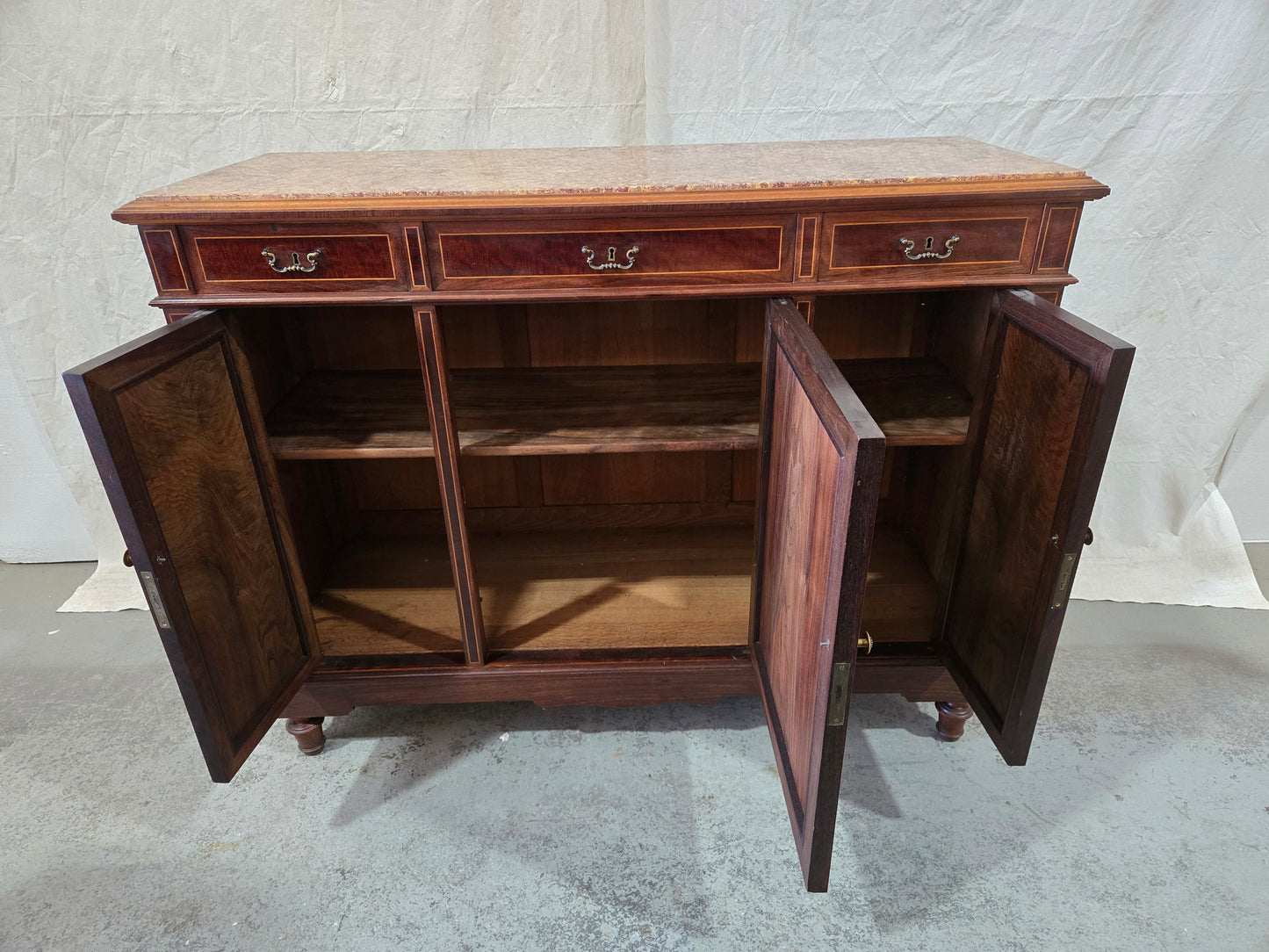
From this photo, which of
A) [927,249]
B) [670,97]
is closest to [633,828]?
[927,249]

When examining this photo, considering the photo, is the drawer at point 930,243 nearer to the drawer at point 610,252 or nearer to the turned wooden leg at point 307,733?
the drawer at point 610,252

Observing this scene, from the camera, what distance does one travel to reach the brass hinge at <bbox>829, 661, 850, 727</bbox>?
964 millimetres

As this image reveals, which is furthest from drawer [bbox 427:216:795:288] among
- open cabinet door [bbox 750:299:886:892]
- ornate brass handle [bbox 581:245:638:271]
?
open cabinet door [bbox 750:299:886:892]

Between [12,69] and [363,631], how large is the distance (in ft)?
5.11

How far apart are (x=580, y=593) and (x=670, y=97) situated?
1202mm

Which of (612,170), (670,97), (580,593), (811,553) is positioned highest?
(670,97)

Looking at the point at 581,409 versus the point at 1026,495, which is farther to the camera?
the point at 581,409

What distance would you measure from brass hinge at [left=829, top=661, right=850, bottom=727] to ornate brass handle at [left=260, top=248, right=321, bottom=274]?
3.37 ft

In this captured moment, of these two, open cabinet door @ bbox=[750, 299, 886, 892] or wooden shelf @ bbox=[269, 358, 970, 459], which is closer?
open cabinet door @ bbox=[750, 299, 886, 892]

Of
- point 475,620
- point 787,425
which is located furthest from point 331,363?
point 787,425

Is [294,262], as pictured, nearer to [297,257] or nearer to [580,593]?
[297,257]

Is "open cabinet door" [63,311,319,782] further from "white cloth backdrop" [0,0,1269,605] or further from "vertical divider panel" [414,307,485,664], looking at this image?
"white cloth backdrop" [0,0,1269,605]

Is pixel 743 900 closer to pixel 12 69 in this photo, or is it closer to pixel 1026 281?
pixel 1026 281

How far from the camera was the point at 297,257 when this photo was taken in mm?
1286
